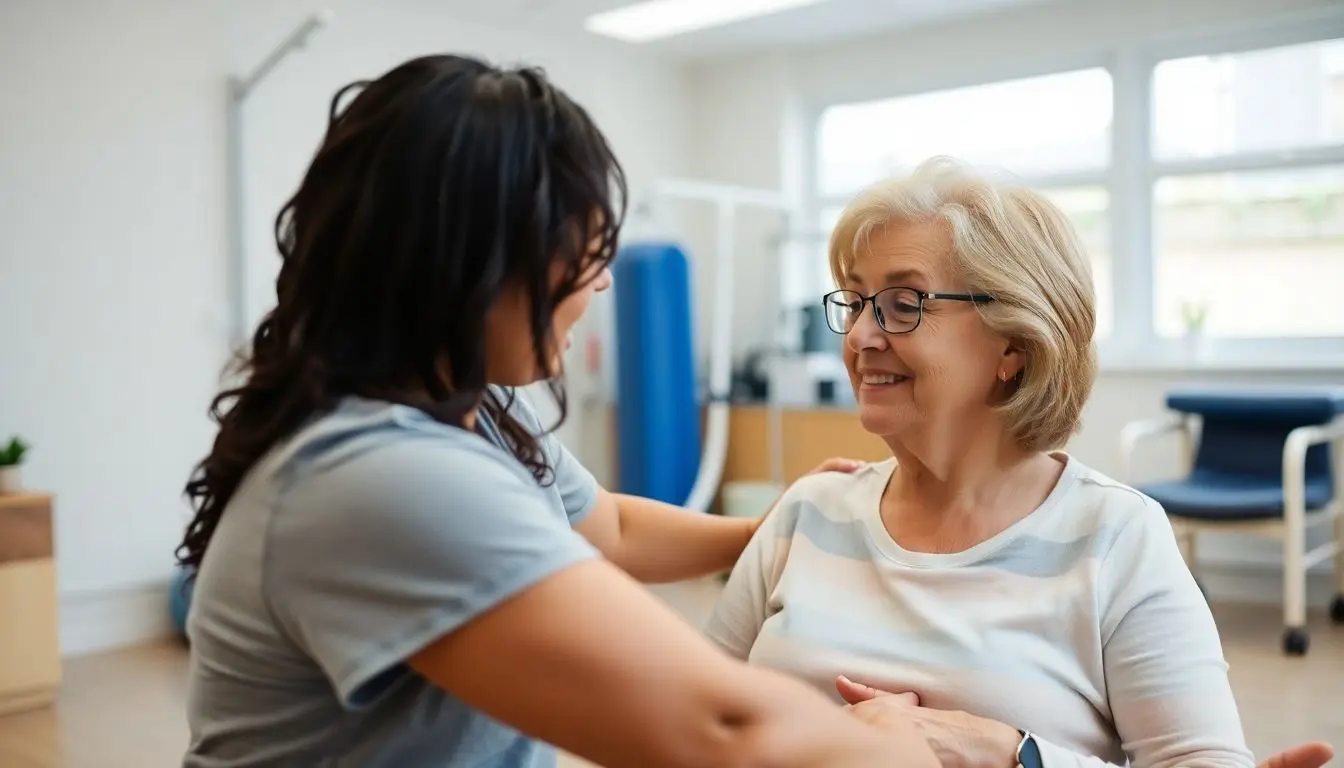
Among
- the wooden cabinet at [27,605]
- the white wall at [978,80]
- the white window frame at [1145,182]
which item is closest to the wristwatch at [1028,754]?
the wooden cabinet at [27,605]

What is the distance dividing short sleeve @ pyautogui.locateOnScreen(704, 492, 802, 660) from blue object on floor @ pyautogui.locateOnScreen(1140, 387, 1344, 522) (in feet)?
9.50

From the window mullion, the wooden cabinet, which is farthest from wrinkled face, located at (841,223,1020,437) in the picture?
the window mullion

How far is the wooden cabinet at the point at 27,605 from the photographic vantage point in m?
3.64

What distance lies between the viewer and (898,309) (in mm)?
1554

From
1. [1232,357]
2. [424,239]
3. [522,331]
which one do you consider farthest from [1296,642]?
[424,239]

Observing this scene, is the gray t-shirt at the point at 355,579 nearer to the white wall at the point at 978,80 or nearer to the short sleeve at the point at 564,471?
the short sleeve at the point at 564,471

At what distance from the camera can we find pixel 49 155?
4223 millimetres

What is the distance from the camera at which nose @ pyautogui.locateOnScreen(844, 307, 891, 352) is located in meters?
1.56

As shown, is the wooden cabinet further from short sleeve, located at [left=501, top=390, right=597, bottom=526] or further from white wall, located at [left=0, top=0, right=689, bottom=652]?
short sleeve, located at [left=501, top=390, right=597, bottom=526]

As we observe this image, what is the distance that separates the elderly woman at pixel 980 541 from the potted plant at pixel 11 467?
303cm

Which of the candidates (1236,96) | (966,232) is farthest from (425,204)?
(1236,96)

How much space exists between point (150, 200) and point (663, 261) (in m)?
2.15

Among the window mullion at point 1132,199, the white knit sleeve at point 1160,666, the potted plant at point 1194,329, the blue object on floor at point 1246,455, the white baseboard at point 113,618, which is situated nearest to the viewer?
the white knit sleeve at point 1160,666

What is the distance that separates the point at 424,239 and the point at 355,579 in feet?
0.82
